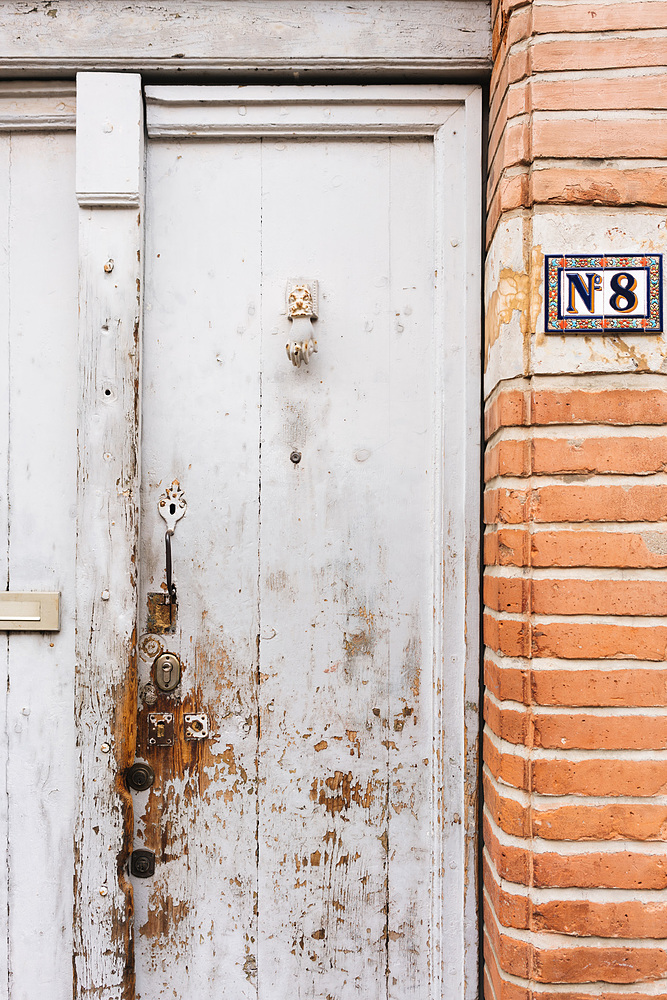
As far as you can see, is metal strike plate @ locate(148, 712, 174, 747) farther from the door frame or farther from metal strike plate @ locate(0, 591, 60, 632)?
metal strike plate @ locate(0, 591, 60, 632)

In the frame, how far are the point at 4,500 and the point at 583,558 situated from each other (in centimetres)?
132

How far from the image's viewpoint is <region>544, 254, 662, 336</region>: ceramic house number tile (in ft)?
3.73

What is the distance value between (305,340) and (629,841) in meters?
1.21

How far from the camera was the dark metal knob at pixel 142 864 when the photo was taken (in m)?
1.39

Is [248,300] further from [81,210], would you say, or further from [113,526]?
[113,526]

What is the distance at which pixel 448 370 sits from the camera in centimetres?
140

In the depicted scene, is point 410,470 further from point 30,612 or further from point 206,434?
point 30,612

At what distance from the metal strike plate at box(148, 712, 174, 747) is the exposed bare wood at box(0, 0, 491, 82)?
59.8 inches

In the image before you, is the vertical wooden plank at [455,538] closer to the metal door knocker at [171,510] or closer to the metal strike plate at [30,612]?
the metal door knocker at [171,510]

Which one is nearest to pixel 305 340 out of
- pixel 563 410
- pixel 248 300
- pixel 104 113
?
pixel 248 300

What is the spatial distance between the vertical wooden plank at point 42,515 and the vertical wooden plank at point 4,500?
1 cm

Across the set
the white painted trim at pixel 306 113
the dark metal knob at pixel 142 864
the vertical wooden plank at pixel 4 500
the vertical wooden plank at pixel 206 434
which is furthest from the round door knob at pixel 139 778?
the white painted trim at pixel 306 113

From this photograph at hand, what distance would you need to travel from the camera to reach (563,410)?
1132 millimetres

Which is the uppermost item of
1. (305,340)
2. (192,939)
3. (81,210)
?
(81,210)
